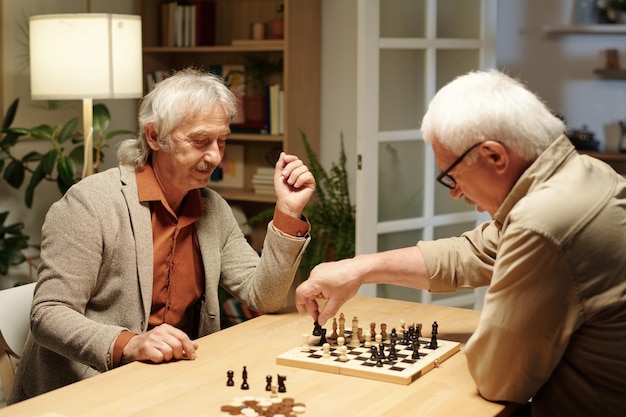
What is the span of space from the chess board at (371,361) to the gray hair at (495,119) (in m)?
0.47

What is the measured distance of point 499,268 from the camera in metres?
1.77

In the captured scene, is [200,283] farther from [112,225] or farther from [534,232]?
[534,232]

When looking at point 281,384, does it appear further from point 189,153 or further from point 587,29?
point 587,29

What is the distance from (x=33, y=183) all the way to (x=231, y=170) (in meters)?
1.38

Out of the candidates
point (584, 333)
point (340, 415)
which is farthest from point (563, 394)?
point (340, 415)

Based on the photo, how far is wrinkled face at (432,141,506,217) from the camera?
1.88 meters

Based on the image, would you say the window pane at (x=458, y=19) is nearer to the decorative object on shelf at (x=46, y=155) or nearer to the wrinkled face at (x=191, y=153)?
the decorative object on shelf at (x=46, y=155)

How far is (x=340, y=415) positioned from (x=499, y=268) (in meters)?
0.42

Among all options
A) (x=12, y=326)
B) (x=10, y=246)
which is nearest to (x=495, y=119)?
(x=12, y=326)

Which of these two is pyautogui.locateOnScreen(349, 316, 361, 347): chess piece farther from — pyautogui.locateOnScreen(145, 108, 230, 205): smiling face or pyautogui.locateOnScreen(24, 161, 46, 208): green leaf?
pyautogui.locateOnScreen(24, 161, 46, 208): green leaf

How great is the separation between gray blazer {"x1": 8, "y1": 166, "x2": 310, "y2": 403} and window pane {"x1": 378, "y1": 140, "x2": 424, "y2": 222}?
1.86 metres

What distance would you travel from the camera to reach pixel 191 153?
2449 mm

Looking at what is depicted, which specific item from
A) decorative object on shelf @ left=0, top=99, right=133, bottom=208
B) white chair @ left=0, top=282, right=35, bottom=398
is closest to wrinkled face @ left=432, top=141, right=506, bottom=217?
white chair @ left=0, top=282, right=35, bottom=398

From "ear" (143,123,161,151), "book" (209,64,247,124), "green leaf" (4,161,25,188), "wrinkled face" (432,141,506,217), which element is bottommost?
"green leaf" (4,161,25,188)
